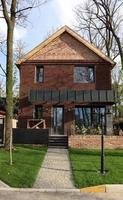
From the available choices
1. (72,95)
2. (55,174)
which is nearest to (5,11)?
(72,95)

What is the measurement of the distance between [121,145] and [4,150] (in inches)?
312

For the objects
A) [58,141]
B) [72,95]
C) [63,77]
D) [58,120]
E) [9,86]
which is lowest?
[58,141]

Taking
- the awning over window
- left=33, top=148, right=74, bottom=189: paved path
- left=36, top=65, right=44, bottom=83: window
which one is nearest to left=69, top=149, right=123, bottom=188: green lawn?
left=33, top=148, right=74, bottom=189: paved path

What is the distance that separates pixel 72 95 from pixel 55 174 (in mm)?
15001

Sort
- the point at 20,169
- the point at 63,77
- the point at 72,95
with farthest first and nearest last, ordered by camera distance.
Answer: the point at 63,77 → the point at 72,95 → the point at 20,169

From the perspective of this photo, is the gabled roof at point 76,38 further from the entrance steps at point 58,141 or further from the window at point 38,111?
the entrance steps at point 58,141

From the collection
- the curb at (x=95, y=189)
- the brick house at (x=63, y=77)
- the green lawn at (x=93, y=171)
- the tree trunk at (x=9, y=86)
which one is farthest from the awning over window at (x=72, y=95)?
the curb at (x=95, y=189)

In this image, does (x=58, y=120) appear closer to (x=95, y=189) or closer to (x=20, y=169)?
(x=20, y=169)

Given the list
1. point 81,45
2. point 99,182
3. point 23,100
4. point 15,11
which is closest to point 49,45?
point 81,45

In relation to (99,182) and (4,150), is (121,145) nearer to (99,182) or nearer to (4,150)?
(4,150)

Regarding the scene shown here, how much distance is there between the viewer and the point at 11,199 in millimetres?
12578

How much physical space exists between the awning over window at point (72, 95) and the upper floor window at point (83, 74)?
2.84m

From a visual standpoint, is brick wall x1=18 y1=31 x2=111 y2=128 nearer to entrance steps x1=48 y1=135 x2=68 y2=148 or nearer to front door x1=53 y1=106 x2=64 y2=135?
front door x1=53 y1=106 x2=64 y2=135

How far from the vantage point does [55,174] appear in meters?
16.2
